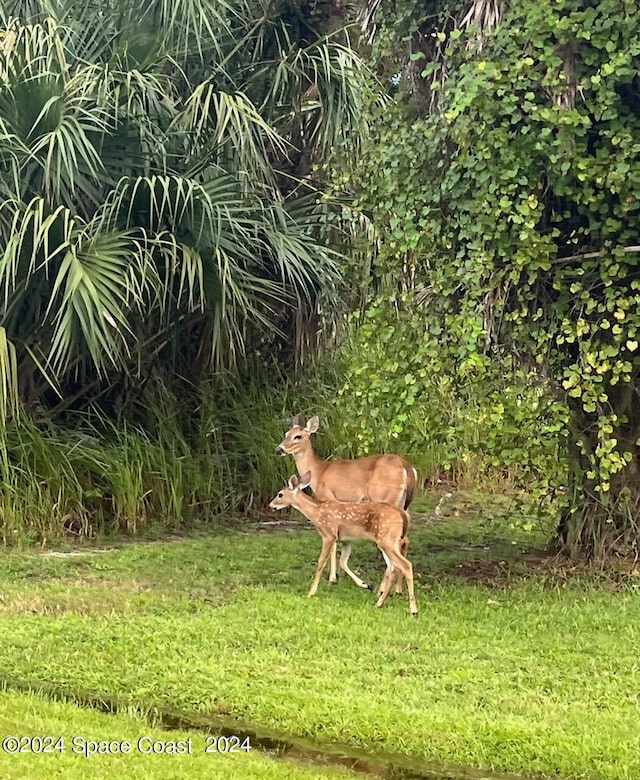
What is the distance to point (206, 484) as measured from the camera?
11930mm

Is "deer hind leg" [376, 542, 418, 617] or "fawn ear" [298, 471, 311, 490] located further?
"fawn ear" [298, 471, 311, 490]

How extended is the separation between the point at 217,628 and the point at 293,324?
609cm

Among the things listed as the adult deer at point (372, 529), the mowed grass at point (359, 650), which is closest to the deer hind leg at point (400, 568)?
the adult deer at point (372, 529)

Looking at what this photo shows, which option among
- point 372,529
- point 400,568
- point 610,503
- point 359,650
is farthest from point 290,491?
point 610,503

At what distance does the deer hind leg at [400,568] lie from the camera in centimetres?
751

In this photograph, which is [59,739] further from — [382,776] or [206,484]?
[206,484]

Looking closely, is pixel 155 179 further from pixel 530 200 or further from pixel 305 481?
pixel 530 200

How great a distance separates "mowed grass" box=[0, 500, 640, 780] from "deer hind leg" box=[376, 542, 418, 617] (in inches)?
4.6

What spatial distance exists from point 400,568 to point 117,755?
3095mm

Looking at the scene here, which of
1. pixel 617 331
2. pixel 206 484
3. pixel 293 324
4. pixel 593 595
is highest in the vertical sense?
pixel 617 331

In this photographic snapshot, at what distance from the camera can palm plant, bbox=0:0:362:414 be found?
10.0 m

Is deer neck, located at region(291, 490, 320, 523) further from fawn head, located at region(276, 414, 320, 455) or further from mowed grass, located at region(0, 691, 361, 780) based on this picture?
mowed grass, located at region(0, 691, 361, 780)

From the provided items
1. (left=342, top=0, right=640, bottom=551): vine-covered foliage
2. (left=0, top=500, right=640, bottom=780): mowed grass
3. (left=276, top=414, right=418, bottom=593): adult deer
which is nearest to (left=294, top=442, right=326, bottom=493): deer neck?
(left=276, top=414, right=418, bottom=593): adult deer

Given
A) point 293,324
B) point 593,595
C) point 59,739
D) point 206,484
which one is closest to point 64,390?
point 206,484
